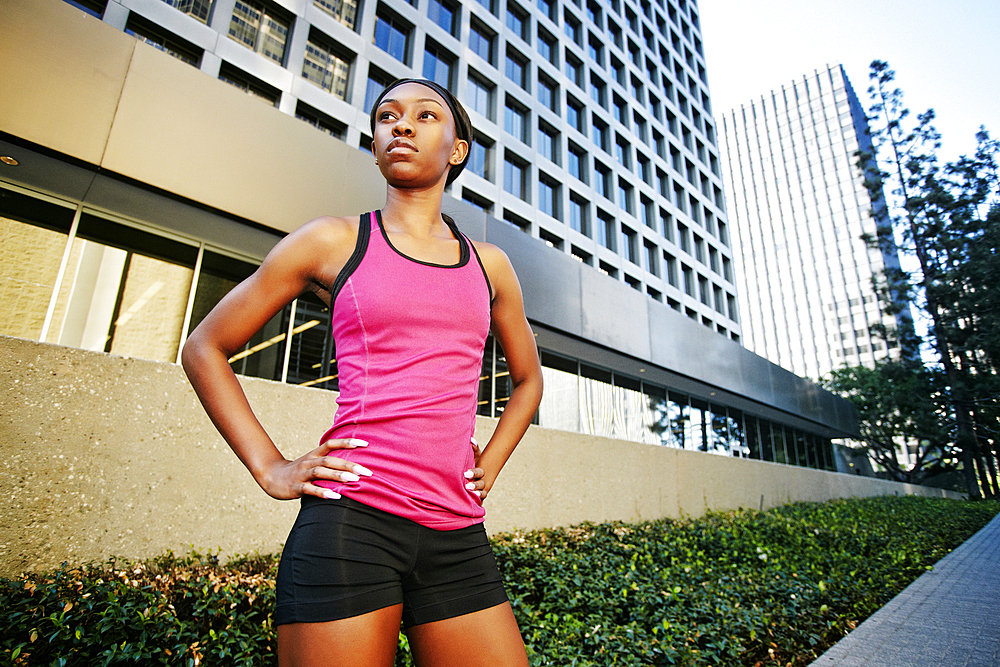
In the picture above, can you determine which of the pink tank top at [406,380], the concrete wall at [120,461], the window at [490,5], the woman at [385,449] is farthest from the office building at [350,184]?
the pink tank top at [406,380]

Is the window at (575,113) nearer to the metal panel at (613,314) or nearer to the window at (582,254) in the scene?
the window at (582,254)

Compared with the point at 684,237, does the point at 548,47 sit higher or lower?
higher

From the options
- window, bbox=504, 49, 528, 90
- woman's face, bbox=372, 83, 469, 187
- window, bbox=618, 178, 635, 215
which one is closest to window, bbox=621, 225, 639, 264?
window, bbox=618, 178, 635, 215

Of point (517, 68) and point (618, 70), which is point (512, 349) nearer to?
point (517, 68)

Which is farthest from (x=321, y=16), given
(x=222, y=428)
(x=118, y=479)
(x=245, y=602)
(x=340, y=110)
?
(x=222, y=428)

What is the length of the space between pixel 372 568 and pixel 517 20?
92.5 ft

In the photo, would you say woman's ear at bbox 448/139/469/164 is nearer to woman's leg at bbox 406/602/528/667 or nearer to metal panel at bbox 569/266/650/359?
woman's leg at bbox 406/602/528/667

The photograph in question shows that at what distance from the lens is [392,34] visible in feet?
65.1

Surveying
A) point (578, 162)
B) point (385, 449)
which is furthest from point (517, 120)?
point (385, 449)

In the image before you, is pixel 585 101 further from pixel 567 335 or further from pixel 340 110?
pixel 567 335

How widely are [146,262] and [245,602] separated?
5928 millimetres

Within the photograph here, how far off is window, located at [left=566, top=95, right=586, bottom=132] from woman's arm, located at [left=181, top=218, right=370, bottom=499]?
27071 millimetres

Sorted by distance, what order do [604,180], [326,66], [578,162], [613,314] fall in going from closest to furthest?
[613,314] → [326,66] → [578,162] → [604,180]

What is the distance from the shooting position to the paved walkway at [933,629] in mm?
3639
